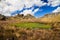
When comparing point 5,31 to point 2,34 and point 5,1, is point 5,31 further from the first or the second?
point 5,1

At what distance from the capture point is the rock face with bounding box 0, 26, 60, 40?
413 centimetres

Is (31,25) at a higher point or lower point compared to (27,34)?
higher

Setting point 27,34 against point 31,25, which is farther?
point 31,25

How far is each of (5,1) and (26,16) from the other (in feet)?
3.12

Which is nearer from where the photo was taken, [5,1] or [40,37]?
[40,37]

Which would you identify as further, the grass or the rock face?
the grass

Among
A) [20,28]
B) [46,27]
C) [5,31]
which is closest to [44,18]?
[46,27]

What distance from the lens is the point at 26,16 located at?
555cm

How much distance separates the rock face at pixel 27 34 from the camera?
163 inches

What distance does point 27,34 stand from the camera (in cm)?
448

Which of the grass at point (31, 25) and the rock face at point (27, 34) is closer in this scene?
the rock face at point (27, 34)

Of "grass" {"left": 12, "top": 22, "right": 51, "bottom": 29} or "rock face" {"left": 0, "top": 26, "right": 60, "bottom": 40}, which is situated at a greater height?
"grass" {"left": 12, "top": 22, "right": 51, "bottom": 29}

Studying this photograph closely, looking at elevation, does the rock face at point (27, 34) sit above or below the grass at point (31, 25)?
below

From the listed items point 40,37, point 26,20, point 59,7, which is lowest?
point 40,37
